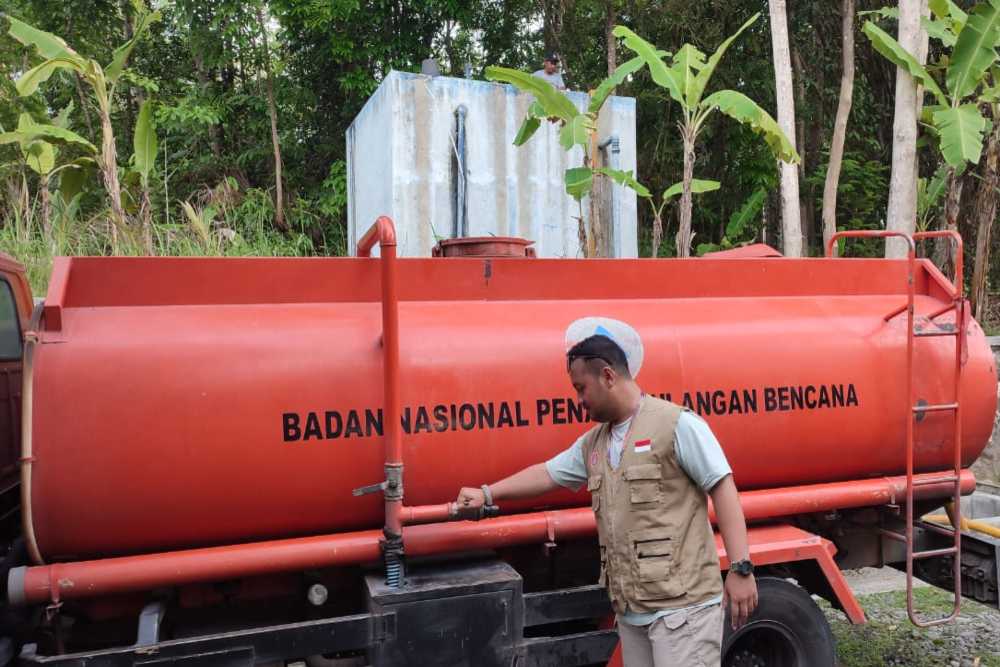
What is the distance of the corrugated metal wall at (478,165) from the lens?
31.1 feet

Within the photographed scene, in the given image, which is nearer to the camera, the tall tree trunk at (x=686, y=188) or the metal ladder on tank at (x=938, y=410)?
the metal ladder on tank at (x=938, y=410)

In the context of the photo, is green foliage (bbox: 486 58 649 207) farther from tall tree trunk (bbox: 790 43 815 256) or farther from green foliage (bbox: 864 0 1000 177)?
tall tree trunk (bbox: 790 43 815 256)

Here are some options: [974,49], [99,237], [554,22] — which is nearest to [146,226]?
[99,237]

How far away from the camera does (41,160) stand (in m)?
8.98

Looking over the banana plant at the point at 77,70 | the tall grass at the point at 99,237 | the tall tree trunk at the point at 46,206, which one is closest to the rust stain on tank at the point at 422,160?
the tall grass at the point at 99,237

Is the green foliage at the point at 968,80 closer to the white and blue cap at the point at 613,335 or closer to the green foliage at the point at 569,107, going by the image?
the green foliage at the point at 569,107

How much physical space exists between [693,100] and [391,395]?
623 centimetres

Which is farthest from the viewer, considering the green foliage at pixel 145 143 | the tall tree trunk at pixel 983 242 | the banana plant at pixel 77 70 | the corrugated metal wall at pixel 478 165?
the tall tree trunk at pixel 983 242

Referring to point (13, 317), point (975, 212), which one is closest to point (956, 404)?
point (13, 317)

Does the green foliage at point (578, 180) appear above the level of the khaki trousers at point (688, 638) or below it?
above

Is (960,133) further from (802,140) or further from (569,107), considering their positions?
(802,140)

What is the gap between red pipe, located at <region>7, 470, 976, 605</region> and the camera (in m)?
2.77

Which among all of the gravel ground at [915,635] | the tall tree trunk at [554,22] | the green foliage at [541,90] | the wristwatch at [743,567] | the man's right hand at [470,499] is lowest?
the gravel ground at [915,635]

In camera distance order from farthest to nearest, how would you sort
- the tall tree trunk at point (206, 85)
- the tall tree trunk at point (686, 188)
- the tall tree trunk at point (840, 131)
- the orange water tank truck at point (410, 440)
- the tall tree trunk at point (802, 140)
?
the tall tree trunk at point (802, 140), the tall tree trunk at point (206, 85), the tall tree trunk at point (840, 131), the tall tree trunk at point (686, 188), the orange water tank truck at point (410, 440)
